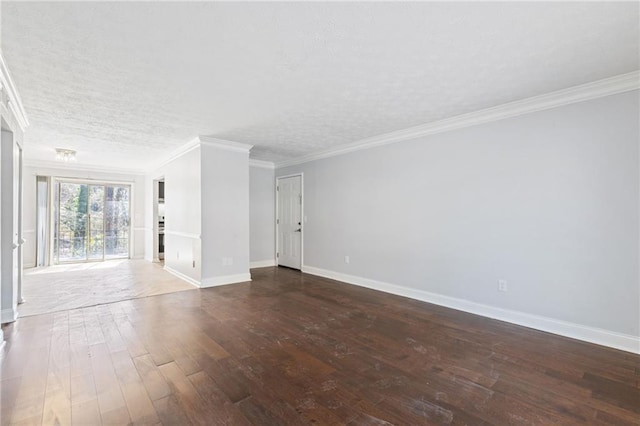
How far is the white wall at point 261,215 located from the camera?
674cm

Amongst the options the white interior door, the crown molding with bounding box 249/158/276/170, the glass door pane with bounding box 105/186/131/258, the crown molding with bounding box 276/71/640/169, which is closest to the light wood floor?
the glass door pane with bounding box 105/186/131/258

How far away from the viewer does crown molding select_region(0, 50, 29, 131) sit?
99.1 inches

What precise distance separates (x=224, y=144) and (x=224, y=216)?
127cm

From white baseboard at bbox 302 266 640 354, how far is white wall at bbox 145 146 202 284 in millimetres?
3194

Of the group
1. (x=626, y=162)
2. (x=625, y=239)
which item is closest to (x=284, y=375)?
(x=625, y=239)

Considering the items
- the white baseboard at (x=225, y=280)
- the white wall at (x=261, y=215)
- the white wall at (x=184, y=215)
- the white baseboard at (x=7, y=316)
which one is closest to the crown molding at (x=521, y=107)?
the white wall at (x=261, y=215)

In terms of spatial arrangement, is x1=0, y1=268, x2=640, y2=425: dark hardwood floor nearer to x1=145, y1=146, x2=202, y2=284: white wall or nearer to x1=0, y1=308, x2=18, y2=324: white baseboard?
x1=0, y1=308, x2=18, y2=324: white baseboard

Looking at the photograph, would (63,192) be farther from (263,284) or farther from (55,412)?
(55,412)

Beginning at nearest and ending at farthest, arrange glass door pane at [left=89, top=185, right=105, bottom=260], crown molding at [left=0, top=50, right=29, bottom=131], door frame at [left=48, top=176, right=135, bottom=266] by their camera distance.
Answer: crown molding at [left=0, top=50, right=29, bottom=131]
door frame at [left=48, top=176, right=135, bottom=266]
glass door pane at [left=89, top=185, right=105, bottom=260]

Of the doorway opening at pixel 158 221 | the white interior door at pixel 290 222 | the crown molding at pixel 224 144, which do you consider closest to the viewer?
the crown molding at pixel 224 144

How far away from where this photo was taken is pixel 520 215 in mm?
3332

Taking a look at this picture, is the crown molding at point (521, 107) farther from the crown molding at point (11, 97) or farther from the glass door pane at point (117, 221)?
the glass door pane at point (117, 221)

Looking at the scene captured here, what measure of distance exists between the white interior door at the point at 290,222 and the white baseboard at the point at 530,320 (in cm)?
217

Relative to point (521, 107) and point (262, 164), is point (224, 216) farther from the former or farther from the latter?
point (521, 107)
